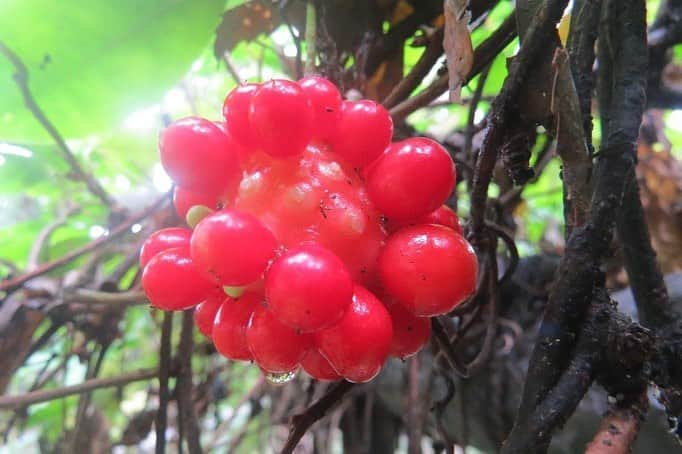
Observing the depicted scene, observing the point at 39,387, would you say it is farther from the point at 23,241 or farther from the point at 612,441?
the point at 612,441

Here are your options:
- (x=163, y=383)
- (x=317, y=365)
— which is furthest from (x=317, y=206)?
(x=163, y=383)

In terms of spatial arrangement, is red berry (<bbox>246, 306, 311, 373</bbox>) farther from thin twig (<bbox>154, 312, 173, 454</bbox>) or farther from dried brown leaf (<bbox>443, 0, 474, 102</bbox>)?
thin twig (<bbox>154, 312, 173, 454</bbox>)

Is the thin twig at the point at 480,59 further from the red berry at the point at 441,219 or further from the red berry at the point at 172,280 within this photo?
the red berry at the point at 172,280

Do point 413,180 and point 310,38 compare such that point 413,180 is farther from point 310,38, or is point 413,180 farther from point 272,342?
point 310,38

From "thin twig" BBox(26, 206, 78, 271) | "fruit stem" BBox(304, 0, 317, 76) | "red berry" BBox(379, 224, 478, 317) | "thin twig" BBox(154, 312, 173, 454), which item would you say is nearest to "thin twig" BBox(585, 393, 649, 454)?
"red berry" BBox(379, 224, 478, 317)

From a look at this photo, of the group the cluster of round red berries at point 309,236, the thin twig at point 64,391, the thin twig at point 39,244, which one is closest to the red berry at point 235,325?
the cluster of round red berries at point 309,236

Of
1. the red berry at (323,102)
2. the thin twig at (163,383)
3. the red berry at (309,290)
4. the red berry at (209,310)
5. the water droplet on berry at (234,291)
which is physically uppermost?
the red berry at (323,102)

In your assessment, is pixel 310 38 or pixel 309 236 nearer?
pixel 309 236
